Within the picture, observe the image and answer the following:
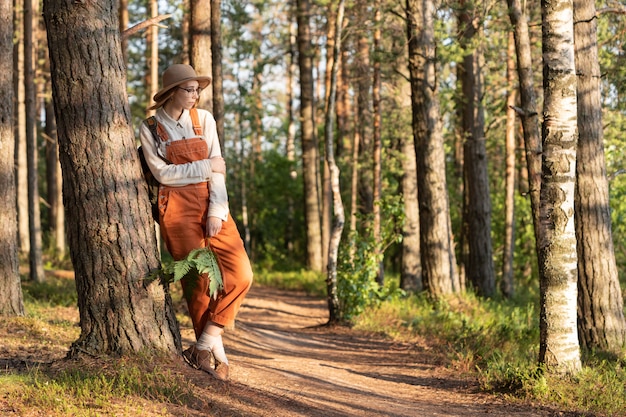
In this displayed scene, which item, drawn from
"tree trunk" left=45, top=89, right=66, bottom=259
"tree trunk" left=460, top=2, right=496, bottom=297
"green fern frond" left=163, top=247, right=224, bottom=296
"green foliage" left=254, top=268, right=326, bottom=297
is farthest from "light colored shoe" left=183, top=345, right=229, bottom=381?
"tree trunk" left=45, top=89, right=66, bottom=259

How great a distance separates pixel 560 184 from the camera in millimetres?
7355

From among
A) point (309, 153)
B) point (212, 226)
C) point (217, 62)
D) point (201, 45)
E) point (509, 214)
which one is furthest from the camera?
point (309, 153)

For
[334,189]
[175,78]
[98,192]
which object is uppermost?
[175,78]

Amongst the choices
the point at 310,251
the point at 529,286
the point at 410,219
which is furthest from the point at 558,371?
the point at 529,286

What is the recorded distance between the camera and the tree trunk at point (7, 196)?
380 inches

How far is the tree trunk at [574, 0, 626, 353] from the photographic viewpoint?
9.52m

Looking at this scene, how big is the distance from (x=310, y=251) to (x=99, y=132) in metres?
17.8

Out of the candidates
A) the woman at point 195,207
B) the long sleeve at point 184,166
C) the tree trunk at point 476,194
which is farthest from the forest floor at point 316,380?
the tree trunk at point 476,194

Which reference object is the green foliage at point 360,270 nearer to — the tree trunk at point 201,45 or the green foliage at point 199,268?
the tree trunk at point 201,45

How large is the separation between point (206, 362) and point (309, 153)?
1730cm

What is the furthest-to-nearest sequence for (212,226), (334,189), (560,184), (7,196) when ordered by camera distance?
(334,189) < (7,196) < (560,184) < (212,226)

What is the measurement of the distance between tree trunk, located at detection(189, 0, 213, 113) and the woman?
477 cm

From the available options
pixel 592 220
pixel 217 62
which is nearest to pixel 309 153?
pixel 217 62

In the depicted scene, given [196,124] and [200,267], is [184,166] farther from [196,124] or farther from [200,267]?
[200,267]
